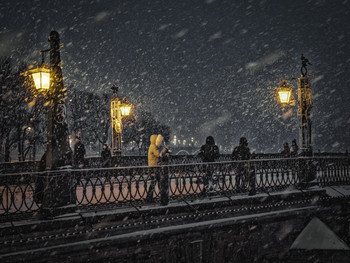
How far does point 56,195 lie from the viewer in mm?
8586

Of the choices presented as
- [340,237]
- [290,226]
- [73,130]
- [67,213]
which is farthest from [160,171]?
[73,130]

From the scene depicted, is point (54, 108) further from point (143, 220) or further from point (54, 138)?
point (143, 220)

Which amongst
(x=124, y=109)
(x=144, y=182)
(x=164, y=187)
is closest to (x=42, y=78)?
(x=144, y=182)

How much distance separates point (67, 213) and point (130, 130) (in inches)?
2498

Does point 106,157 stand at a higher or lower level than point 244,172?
higher

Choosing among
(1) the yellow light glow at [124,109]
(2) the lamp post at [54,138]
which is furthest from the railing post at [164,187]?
(1) the yellow light glow at [124,109]

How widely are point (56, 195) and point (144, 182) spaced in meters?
2.51

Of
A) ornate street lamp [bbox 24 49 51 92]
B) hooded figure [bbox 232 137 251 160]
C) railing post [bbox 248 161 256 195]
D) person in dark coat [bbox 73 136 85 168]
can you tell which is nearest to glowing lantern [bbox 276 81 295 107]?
hooded figure [bbox 232 137 251 160]

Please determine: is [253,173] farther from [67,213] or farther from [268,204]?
[67,213]

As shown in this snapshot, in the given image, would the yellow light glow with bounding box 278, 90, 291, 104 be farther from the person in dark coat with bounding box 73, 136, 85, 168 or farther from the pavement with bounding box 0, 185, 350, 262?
the person in dark coat with bounding box 73, 136, 85, 168

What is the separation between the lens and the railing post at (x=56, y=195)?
27.6ft

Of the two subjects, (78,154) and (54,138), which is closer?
(54,138)

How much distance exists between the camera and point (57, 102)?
29.0 feet

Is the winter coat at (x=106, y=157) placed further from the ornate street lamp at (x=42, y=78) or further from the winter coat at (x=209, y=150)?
the ornate street lamp at (x=42, y=78)
